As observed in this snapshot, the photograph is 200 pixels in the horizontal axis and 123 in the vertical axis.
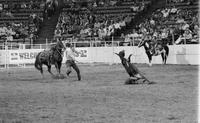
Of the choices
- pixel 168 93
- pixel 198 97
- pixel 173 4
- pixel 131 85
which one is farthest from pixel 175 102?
pixel 173 4

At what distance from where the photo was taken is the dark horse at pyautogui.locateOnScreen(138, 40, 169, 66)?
1264 inches

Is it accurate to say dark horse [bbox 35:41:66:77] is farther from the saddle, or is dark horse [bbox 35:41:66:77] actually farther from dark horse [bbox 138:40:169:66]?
the saddle

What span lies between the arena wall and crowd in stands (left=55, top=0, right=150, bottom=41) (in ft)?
7.08

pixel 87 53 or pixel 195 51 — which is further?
pixel 87 53

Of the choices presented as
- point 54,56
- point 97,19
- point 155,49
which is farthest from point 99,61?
point 54,56

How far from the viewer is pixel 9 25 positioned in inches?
1630

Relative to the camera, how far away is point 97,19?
41.7 metres

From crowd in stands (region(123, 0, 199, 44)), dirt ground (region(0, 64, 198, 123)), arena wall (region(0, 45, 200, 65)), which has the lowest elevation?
dirt ground (region(0, 64, 198, 123))

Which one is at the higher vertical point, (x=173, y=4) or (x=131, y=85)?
(x=173, y=4)

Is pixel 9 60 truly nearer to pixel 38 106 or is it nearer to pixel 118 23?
pixel 118 23

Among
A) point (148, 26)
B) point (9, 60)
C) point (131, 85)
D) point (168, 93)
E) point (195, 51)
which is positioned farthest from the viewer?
point (148, 26)

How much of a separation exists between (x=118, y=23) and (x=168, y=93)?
85.3ft

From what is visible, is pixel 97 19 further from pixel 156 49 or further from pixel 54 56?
pixel 54 56

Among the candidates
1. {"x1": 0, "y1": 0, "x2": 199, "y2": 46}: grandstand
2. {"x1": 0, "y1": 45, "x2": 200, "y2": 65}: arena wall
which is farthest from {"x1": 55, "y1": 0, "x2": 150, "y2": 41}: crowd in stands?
{"x1": 0, "y1": 45, "x2": 200, "y2": 65}: arena wall
